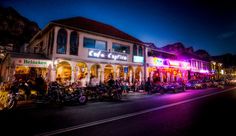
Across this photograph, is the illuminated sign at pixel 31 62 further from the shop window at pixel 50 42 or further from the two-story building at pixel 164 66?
the two-story building at pixel 164 66

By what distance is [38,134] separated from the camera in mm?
4254

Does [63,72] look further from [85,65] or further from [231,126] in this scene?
[231,126]

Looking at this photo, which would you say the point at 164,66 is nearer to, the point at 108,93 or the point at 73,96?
the point at 108,93

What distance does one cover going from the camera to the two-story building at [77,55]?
15133 mm

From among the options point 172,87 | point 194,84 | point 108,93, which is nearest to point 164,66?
point 194,84

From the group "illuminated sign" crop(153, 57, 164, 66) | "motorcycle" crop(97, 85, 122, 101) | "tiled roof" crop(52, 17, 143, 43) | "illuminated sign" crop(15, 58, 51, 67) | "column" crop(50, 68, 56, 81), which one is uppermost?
"tiled roof" crop(52, 17, 143, 43)

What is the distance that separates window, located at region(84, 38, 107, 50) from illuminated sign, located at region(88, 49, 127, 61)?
2.13ft

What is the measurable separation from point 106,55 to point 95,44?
205 centimetres

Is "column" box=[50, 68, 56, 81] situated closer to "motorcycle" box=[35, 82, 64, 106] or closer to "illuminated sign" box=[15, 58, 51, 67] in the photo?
"illuminated sign" box=[15, 58, 51, 67]

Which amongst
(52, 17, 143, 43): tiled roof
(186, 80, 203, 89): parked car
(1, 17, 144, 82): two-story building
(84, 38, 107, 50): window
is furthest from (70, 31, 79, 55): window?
(186, 80, 203, 89): parked car

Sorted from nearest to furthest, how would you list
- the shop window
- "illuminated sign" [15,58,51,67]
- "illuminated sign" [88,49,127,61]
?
"illuminated sign" [15,58,51,67], the shop window, "illuminated sign" [88,49,127,61]

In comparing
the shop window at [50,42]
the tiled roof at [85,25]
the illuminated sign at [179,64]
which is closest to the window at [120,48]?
the tiled roof at [85,25]

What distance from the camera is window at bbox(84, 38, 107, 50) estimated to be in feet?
58.6

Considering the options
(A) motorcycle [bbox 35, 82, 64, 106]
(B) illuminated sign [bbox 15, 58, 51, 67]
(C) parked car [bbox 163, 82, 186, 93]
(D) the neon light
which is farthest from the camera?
(D) the neon light
